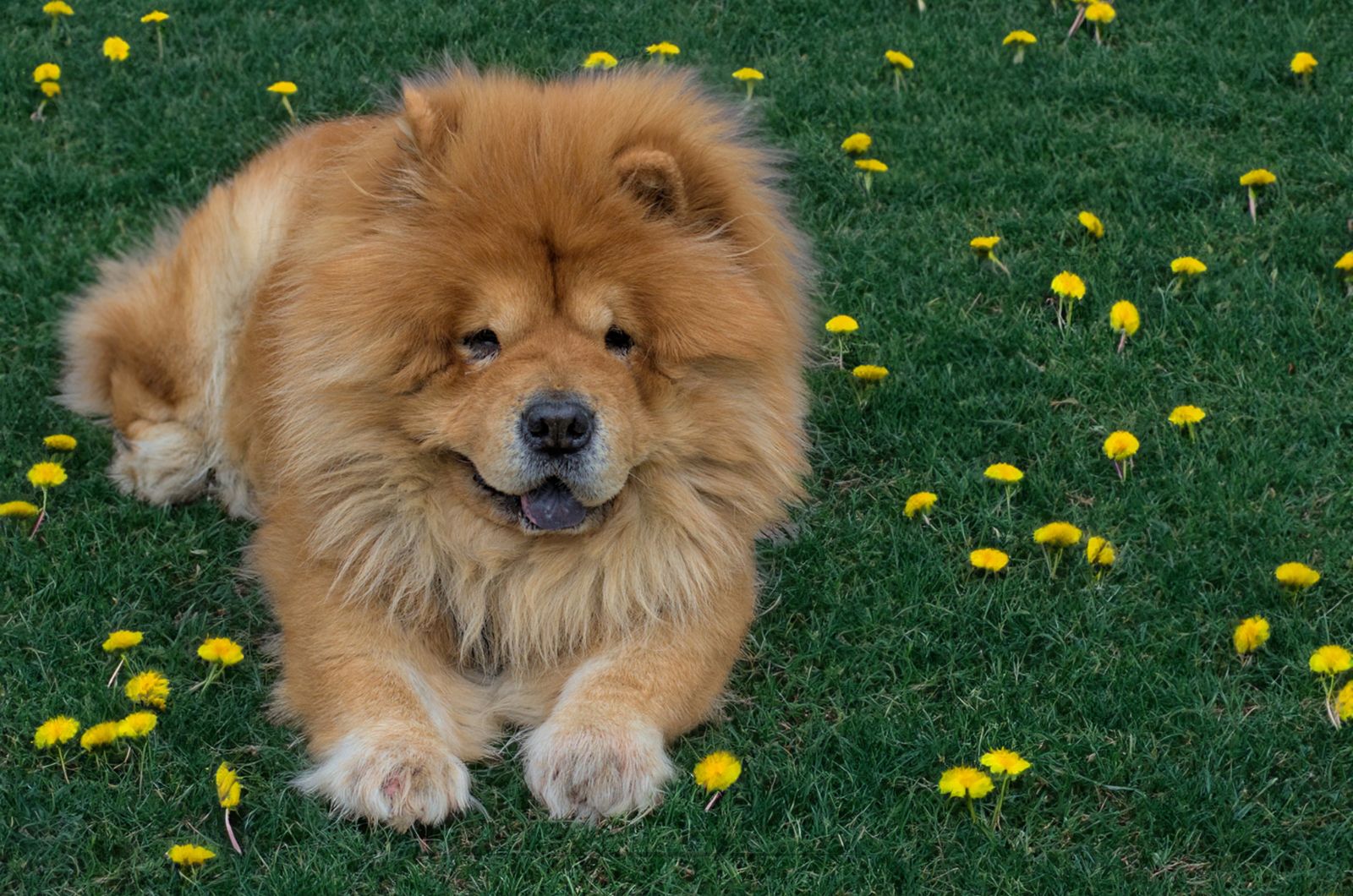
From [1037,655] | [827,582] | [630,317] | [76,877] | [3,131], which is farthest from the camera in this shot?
[3,131]

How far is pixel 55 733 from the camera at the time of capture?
3.03 m

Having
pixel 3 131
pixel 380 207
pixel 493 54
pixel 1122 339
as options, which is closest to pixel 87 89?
pixel 3 131

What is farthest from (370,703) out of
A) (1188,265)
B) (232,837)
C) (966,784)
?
(1188,265)

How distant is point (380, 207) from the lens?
10.7 ft

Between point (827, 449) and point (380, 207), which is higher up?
point (380, 207)

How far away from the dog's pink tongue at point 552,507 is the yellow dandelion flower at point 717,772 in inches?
23.0

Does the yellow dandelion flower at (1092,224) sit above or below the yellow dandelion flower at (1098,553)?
Answer: above

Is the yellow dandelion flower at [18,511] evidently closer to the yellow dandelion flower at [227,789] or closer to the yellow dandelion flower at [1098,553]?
the yellow dandelion flower at [227,789]

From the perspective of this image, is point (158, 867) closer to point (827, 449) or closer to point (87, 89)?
point (827, 449)

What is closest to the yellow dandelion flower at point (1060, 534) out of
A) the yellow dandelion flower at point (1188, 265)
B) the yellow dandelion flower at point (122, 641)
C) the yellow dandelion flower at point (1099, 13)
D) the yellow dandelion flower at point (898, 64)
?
the yellow dandelion flower at point (1188, 265)

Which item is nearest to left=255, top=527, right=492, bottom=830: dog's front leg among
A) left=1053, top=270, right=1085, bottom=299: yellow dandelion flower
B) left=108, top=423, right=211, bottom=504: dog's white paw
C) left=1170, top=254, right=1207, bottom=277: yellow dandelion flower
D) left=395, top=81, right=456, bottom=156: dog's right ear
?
left=108, top=423, right=211, bottom=504: dog's white paw

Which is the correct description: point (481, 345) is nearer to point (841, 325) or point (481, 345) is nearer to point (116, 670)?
point (116, 670)

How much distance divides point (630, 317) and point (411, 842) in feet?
3.75

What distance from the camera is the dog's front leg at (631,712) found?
2.98 m
